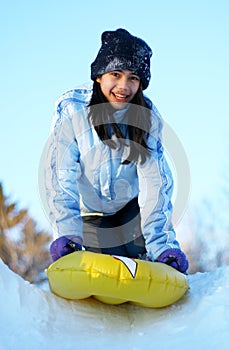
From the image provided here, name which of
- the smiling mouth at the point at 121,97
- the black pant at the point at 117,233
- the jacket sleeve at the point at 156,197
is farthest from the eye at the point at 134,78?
the black pant at the point at 117,233

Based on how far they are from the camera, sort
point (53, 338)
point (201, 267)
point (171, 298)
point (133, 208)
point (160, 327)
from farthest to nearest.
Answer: point (201, 267), point (133, 208), point (171, 298), point (160, 327), point (53, 338)

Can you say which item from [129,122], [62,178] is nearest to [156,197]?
[129,122]

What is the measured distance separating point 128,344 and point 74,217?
0.81 meters

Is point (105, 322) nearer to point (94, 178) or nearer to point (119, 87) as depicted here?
point (94, 178)

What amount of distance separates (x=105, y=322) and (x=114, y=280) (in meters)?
0.24

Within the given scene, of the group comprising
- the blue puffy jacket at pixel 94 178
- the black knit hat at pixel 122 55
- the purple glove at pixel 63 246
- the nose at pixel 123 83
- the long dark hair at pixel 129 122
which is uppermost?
the black knit hat at pixel 122 55

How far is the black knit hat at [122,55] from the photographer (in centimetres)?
298

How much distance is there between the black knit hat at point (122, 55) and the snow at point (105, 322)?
1.27 metres

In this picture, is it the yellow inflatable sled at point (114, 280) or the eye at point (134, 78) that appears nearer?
the yellow inflatable sled at point (114, 280)

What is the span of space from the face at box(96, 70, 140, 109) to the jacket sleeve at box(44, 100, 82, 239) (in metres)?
0.27

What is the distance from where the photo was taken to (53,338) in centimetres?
222

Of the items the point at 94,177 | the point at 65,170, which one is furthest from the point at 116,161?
the point at 65,170

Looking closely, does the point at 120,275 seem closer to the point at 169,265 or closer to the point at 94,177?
the point at 169,265

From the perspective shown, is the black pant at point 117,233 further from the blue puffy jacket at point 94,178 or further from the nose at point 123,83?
the nose at point 123,83
